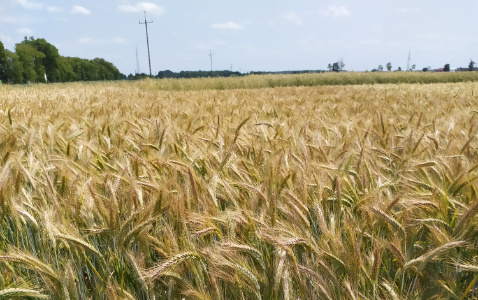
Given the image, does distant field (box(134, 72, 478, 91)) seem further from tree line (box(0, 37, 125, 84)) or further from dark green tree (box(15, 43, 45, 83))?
dark green tree (box(15, 43, 45, 83))

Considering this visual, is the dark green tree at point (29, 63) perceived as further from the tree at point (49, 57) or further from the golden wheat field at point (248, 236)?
the golden wheat field at point (248, 236)

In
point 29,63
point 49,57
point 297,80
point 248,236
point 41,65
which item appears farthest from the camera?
point 49,57

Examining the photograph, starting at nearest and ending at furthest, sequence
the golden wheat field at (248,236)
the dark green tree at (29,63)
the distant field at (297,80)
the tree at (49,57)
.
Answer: the golden wheat field at (248,236) → the distant field at (297,80) → the dark green tree at (29,63) → the tree at (49,57)

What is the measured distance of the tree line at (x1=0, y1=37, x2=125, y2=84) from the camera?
2501 inches

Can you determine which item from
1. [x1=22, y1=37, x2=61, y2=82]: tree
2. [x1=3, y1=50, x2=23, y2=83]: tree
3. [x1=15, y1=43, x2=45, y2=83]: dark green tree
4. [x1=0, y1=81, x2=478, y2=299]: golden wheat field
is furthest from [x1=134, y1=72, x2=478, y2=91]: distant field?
[x1=22, y1=37, x2=61, y2=82]: tree

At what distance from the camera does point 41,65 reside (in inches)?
2864

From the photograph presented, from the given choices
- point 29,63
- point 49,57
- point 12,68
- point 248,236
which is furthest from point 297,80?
point 49,57

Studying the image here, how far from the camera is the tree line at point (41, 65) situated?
208 ft

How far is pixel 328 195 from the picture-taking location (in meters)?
1.46

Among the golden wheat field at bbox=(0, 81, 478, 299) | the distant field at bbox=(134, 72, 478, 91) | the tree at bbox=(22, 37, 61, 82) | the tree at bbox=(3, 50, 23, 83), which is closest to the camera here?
the golden wheat field at bbox=(0, 81, 478, 299)

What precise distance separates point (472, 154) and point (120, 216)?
1.71 metres

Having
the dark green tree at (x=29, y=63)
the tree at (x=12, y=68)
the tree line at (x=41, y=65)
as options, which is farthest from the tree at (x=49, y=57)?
the tree at (x=12, y=68)

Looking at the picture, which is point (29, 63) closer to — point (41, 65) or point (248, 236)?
point (41, 65)

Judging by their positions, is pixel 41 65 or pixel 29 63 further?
pixel 41 65
